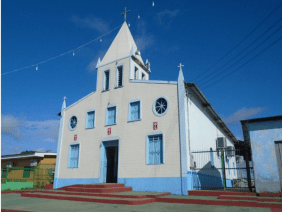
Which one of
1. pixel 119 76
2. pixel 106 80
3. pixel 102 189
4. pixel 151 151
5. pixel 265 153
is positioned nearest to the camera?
pixel 265 153

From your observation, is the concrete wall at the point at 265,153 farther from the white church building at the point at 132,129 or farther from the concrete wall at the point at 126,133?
the concrete wall at the point at 126,133

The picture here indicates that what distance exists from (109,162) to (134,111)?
4300 mm

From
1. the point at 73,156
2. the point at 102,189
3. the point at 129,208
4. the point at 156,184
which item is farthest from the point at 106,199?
the point at 73,156

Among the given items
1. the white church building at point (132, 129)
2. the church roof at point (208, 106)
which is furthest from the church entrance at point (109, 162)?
the church roof at point (208, 106)

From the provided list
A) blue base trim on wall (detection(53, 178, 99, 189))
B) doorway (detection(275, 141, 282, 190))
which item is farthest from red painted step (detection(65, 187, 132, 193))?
doorway (detection(275, 141, 282, 190))

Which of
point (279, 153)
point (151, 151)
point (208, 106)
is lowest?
point (279, 153)

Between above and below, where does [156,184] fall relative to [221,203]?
above

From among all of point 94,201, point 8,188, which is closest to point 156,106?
point 94,201

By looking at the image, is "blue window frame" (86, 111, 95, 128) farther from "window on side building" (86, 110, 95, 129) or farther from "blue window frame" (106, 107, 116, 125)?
"blue window frame" (106, 107, 116, 125)

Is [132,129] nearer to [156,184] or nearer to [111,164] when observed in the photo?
[156,184]

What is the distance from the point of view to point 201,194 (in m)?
10.8

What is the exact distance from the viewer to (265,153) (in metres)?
9.60

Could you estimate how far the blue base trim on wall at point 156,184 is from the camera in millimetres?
11820

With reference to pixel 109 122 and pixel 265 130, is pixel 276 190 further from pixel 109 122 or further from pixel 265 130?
pixel 109 122
